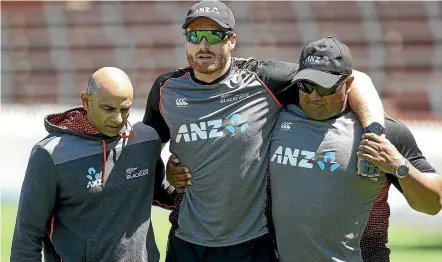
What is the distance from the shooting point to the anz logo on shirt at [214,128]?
15.7 ft

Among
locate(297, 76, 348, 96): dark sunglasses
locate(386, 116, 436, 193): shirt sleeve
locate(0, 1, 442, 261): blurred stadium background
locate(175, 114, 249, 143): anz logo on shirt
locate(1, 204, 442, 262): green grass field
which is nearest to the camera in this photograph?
locate(297, 76, 348, 96): dark sunglasses

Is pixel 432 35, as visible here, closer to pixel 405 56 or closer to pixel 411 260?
pixel 405 56

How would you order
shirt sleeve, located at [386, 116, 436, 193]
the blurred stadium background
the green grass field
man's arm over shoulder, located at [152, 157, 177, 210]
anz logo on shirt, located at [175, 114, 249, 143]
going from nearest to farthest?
shirt sleeve, located at [386, 116, 436, 193], anz logo on shirt, located at [175, 114, 249, 143], man's arm over shoulder, located at [152, 157, 177, 210], the green grass field, the blurred stadium background

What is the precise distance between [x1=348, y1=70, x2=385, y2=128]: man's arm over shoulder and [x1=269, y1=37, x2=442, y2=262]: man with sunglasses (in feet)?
0.11

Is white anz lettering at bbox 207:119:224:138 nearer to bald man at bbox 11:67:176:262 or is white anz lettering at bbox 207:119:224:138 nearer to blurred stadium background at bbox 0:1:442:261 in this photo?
bald man at bbox 11:67:176:262

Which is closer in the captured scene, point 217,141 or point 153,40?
point 217,141

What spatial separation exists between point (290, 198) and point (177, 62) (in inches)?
422

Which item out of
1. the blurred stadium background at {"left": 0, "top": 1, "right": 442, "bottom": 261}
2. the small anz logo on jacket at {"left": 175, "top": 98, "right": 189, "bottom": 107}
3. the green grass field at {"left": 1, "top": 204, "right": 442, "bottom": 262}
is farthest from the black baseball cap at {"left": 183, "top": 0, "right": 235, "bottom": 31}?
the blurred stadium background at {"left": 0, "top": 1, "right": 442, "bottom": 261}

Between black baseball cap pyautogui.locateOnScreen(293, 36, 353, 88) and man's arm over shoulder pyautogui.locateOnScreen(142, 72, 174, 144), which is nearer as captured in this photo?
black baseball cap pyautogui.locateOnScreen(293, 36, 353, 88)

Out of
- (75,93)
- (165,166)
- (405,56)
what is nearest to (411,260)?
(165,166)

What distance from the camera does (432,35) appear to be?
Result: 1483cm

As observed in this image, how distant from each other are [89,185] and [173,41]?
11.0 metres

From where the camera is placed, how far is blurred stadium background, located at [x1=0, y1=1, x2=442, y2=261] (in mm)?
14625

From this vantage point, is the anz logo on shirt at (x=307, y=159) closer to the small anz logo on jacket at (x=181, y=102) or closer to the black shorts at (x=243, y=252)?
the black shorts at (x=243, y=252)
